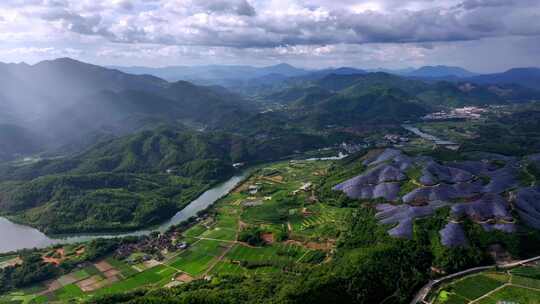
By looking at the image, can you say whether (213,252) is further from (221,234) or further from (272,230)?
(272,230)

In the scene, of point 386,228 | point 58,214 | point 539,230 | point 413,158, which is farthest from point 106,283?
point 413,158

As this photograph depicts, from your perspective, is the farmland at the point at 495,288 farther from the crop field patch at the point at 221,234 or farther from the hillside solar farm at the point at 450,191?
the crop field patch at the point at 221,234

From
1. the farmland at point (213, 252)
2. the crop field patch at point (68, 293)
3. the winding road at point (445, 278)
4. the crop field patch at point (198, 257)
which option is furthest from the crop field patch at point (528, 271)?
the crop field patch at point (68, 293)

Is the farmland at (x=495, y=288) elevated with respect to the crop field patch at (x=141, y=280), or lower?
elevated

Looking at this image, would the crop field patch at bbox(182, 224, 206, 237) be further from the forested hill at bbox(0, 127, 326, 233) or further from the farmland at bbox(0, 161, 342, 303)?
the forested hill at bbox(0, 127, 326, 233)

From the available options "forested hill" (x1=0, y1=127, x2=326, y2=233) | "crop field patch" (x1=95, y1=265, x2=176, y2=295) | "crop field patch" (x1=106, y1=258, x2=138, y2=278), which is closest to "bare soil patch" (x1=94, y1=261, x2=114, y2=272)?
"crop field patch" (x1=106, y1=258, x2=138, y2=278)

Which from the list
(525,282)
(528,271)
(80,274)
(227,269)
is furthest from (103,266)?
(528,271)

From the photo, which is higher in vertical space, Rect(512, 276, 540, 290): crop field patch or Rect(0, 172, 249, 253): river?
Rect(512, 276, 540, 290): crop field patch

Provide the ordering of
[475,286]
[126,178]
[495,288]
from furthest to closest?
1. [126,178]
2. [475,286]
3. [495,288]
